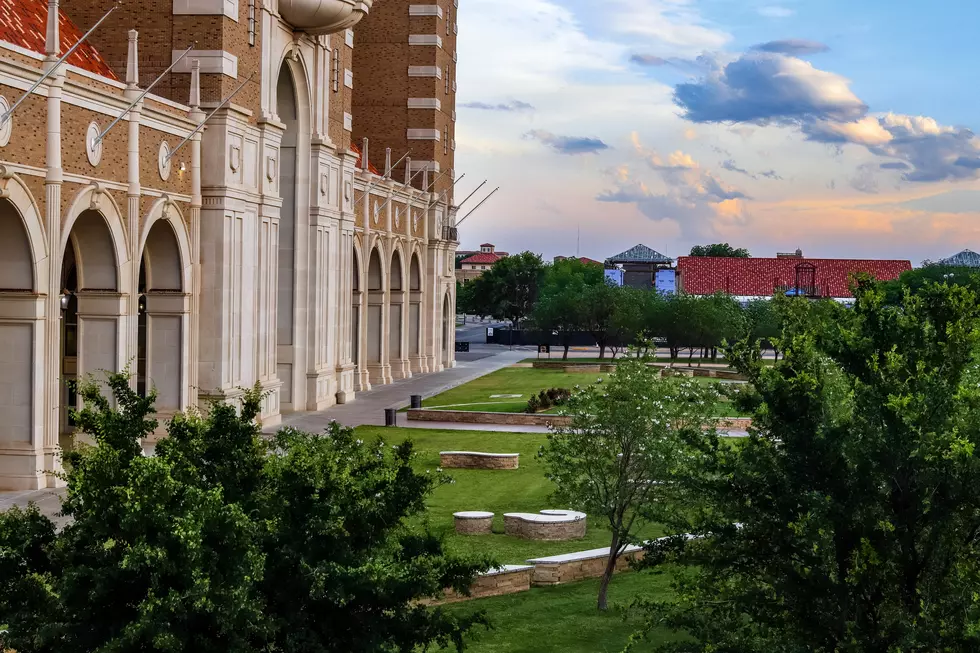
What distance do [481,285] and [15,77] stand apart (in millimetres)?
104570

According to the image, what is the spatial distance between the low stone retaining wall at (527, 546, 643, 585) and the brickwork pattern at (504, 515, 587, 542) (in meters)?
1.65

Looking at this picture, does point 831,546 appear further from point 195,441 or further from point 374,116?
point 374,116

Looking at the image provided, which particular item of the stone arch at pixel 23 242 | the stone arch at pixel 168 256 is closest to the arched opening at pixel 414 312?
the stone arch at pixel 168 256

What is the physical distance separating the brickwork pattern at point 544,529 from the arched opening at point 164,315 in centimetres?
1244

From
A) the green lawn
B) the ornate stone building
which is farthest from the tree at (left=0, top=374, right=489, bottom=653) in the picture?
the green lawn

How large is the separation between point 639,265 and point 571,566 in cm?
12814

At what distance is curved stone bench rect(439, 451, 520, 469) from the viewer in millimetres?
31688

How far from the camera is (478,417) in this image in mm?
42406

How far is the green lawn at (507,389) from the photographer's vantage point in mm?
46125

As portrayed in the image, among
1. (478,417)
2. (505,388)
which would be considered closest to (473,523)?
(478,417)

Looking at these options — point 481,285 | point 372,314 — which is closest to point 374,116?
point 372,314

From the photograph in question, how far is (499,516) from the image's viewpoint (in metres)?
25.4

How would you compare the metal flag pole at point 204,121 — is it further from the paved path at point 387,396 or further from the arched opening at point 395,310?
the arched opening at point 395,310

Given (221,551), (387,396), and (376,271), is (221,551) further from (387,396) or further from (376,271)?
(376,271)
